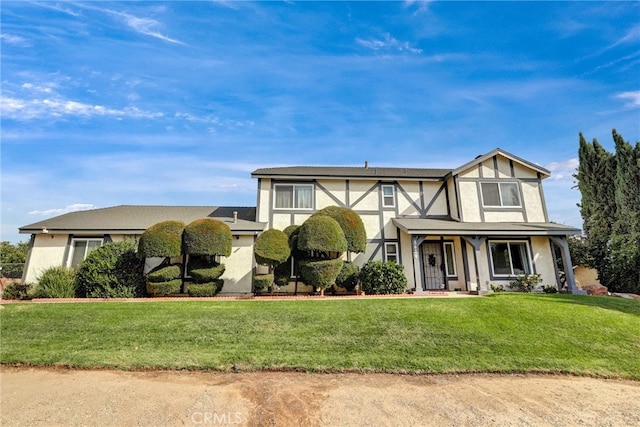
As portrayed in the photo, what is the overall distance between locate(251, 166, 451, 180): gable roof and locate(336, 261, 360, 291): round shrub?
5594 mm

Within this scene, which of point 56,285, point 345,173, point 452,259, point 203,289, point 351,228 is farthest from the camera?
point 345,173

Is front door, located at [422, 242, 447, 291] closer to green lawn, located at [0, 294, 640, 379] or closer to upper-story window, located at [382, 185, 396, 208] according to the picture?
upper-story window, located at [382, 185, 396, 208]

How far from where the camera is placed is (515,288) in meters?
15.0

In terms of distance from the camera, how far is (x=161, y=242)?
505 inches

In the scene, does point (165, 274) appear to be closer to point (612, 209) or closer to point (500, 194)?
point (500, 194)

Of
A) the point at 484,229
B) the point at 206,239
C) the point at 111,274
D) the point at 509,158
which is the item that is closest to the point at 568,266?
the point at 484,229

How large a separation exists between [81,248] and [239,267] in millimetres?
8473

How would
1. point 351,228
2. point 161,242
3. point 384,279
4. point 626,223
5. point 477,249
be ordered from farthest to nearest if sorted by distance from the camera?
point 626,223, point 477,249, point 351,228, point 384,279, point 161,242

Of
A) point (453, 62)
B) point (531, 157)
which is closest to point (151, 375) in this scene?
point (453, 62)

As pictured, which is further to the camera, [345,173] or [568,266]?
[345,173]

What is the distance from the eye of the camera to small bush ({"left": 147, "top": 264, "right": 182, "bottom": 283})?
42.8 ft

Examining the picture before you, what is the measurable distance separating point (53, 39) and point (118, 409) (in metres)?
11.6

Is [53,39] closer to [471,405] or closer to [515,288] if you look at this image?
[471,405]
